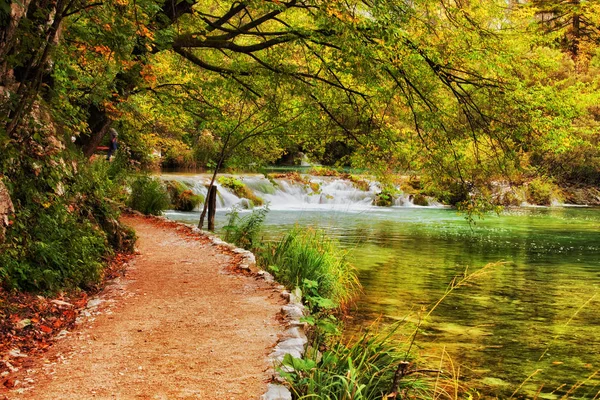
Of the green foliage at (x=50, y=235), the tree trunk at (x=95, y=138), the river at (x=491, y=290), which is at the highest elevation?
the tree trunk at (x=95, y=138)

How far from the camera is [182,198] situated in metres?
19.1

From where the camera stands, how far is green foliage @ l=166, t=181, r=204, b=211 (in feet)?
62.6

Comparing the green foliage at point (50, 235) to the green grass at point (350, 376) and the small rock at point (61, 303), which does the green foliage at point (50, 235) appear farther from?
the green grass at point (350, 376)

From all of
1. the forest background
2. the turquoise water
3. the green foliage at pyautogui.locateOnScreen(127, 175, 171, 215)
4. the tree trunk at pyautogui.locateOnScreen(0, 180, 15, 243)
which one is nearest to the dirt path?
the forest background

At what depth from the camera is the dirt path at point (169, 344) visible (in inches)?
144

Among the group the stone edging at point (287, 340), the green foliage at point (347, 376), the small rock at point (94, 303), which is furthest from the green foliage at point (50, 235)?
the green foliage at point (347, 376)

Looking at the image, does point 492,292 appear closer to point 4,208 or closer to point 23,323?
point 23,323

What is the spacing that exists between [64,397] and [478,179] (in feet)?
67.6

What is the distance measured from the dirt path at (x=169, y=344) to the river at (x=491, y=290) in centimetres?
143

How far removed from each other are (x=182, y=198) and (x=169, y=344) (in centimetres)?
1491

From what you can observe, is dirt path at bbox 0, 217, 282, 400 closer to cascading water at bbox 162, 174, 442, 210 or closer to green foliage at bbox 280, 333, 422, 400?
green foliage at bbox 280, 333, 422, 400

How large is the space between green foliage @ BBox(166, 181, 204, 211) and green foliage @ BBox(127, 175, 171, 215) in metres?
4.70

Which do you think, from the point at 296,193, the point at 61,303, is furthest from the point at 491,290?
the point at 296,193

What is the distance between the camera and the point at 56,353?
426cm
